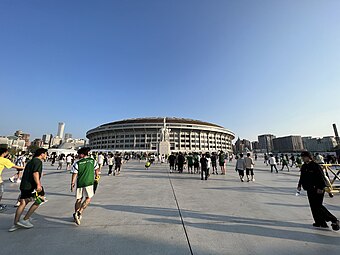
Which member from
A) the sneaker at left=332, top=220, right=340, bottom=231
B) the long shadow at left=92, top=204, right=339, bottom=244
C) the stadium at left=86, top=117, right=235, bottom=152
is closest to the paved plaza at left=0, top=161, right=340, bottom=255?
the long shadow at left=92, top=204, right=339, bottom=244

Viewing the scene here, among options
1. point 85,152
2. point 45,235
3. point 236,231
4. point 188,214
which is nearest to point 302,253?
point 236,231

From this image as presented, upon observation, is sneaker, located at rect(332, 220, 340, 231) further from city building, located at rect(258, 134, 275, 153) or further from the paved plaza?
city building, located at rect(258, 134, 275, 153)

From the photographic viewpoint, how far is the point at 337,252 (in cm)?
272

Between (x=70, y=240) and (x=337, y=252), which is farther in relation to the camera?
(x=70, y=240)

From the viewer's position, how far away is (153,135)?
85688 millimetres

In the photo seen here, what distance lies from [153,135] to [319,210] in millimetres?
82781

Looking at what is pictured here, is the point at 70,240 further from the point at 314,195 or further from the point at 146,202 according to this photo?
the point at 314,195

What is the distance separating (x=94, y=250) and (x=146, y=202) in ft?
9.53

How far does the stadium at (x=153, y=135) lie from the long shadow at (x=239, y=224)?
76.8 metres

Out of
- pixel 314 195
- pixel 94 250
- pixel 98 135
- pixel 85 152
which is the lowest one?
pixel 94 250

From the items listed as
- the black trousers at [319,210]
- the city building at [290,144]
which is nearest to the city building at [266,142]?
the city building at [290,144]

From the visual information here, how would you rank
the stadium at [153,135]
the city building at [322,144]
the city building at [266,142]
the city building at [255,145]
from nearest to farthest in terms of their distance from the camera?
the stadium at [153,135] < the city building at [322,144] < the city building at [266,142] < the city building at [255,145]

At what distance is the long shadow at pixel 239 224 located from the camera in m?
3.25

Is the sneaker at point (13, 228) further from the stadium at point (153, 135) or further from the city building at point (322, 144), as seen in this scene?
the city building at point (322, 144)
